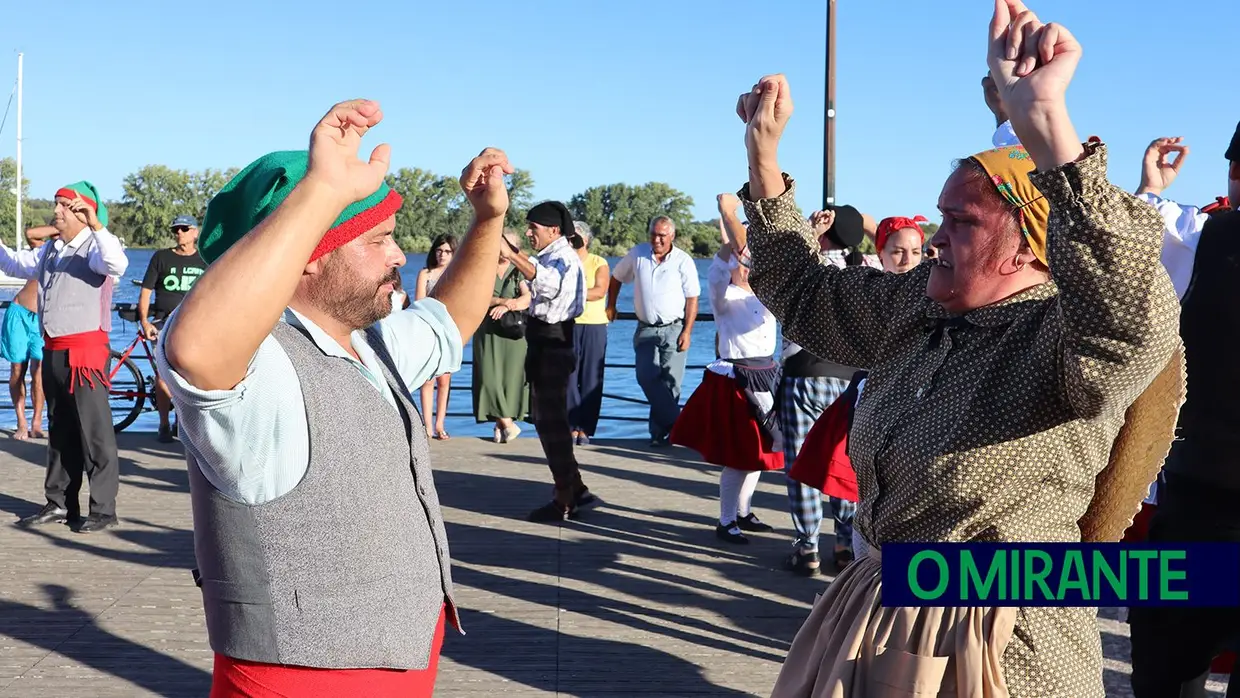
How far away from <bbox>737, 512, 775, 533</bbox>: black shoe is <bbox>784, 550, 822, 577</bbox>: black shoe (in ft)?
A: 3.03

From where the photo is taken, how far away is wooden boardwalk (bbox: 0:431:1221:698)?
15.2ft

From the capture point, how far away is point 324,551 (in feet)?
6.44

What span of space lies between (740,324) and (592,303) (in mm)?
3922

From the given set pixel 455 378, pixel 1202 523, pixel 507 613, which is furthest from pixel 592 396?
pixel 455 378

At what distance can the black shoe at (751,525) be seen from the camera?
7109 millimetres

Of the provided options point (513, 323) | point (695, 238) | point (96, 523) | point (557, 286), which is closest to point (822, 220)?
point (557, 286)

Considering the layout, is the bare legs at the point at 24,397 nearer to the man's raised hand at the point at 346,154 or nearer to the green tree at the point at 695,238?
the man's raised hand at the point at 346,154

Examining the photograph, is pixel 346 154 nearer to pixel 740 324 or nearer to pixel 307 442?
pixel 307 442

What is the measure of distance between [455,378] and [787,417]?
15.5 meters

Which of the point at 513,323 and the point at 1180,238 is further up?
the point at 1180,238

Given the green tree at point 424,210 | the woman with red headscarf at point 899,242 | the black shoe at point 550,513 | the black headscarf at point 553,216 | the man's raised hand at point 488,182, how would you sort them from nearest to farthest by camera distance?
the man's raised hand at point 488,182 < the woman with red headscarf at point 899,242 < the black shoe at point 550,513 < the black headscarf at point 553,216 < the green tree at point 424,210

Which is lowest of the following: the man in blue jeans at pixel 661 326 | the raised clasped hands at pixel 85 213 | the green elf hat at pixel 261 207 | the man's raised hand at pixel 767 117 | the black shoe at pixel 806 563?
the black shoe at pixel 806 563

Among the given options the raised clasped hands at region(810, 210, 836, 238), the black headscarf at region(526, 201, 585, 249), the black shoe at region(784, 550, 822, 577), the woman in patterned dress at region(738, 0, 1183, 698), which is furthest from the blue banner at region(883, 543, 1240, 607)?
the black headscarf at region(526, 201, 585, 249)

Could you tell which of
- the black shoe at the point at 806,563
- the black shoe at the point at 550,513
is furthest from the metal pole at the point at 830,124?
the black shoe at the point at 806,563
